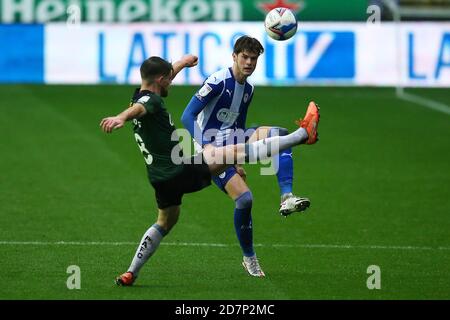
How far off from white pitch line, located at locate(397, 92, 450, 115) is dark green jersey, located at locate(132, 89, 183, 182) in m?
14.1

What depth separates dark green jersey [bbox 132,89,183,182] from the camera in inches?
377

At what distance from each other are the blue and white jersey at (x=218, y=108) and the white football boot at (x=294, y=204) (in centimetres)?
87

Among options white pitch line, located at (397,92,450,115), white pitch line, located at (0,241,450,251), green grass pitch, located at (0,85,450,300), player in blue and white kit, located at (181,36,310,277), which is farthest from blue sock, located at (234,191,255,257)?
white pitch line, located at (397,92,450,115)

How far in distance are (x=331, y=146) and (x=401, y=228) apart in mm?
6316

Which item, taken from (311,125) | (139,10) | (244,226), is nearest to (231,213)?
(244,226)

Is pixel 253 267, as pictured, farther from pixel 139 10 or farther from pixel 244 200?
pixel 139 10

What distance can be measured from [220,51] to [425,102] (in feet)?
14.6

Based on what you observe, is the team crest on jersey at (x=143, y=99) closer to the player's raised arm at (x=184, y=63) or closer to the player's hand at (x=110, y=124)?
the player's hand at (x=110, y=124)

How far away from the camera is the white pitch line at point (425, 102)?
77.3ft

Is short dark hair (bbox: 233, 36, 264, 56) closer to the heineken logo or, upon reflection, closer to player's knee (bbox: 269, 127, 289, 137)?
player's knee (bbox: 269, 127, 289, 137)

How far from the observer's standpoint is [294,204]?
10289 millimetres

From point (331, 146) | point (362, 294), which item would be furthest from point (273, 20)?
point (331, 146)

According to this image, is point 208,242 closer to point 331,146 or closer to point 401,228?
point 401,228

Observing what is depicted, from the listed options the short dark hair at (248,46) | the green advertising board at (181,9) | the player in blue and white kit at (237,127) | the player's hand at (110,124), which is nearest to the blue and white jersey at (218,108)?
the player in blue and white kit at (237,127)
